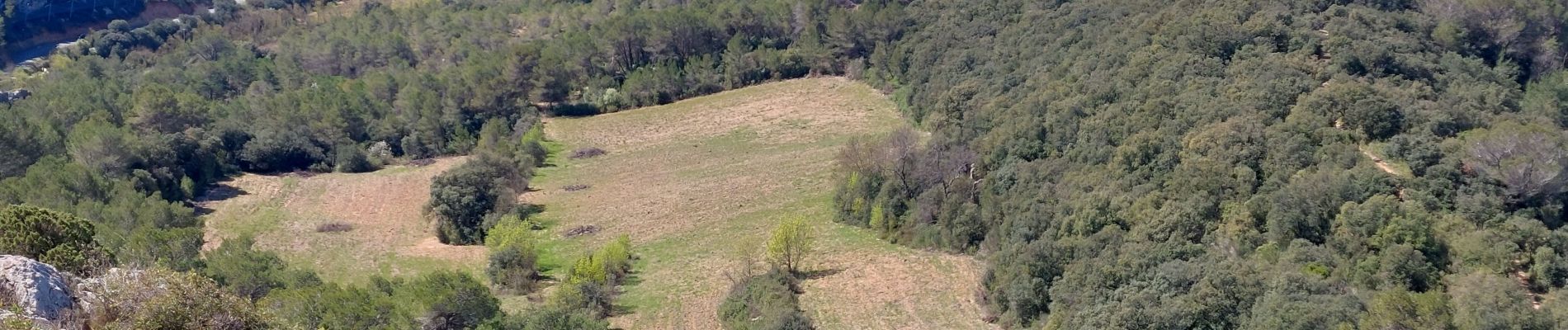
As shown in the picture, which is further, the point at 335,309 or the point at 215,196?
the point at 215,196

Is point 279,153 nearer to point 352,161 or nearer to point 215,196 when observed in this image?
point 352,161

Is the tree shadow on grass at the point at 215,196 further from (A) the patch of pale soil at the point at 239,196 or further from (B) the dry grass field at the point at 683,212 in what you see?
(B) the dry grass field at the point at 683,212

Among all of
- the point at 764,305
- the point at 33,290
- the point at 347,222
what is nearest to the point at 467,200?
the point at 347,222

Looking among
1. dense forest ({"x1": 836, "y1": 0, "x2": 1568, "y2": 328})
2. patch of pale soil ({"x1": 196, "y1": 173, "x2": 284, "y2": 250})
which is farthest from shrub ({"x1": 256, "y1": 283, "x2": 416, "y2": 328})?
patch of pale soil ({"x1": 196, "y1": 173, "x2": 284, "y2": 250})

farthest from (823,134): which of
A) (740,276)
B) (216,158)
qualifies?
(216,158)

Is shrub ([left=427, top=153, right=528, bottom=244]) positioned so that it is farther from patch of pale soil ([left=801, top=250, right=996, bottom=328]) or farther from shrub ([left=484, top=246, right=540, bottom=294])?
patch of pale soil ([left=801, top=250, right=996, bottom=328])
